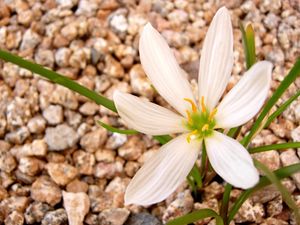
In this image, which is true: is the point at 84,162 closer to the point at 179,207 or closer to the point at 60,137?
the point at 60,137

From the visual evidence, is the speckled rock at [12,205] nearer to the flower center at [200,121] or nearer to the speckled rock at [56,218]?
the speckled rock at [56,218]

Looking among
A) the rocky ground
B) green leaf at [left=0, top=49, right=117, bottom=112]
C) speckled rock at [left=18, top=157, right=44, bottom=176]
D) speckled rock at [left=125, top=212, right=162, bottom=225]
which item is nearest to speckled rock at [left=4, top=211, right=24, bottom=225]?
the rocky ground

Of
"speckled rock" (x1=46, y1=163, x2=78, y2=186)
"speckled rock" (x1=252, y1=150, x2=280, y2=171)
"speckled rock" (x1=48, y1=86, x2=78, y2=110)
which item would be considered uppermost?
"speckled rock" (x1=48, y1=86, x2=78, y2=110)

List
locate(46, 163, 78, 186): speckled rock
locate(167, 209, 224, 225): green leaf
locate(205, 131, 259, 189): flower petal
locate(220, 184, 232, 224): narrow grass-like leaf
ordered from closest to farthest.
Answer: locate(205, 131, 259, 189): flower petal
locate(167, 209, 224, 225): green leaf
locate(220, 184, 232, 224): narrow grass-like leaf
locate(46, 163, 78, 186): speckled rock

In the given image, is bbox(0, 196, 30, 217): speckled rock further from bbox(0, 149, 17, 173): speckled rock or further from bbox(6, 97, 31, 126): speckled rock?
bbox(6, 97, 31, 126): speckled rock

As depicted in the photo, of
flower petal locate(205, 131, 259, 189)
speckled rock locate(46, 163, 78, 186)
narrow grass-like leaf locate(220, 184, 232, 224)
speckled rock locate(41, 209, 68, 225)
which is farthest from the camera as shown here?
speckled rock locate(46, 163, 78, 186)

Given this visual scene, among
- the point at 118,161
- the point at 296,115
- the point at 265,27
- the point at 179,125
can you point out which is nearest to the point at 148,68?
the point at 179,125

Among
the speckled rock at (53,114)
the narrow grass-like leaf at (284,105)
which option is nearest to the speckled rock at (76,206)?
the speckled rock at (53,114)
